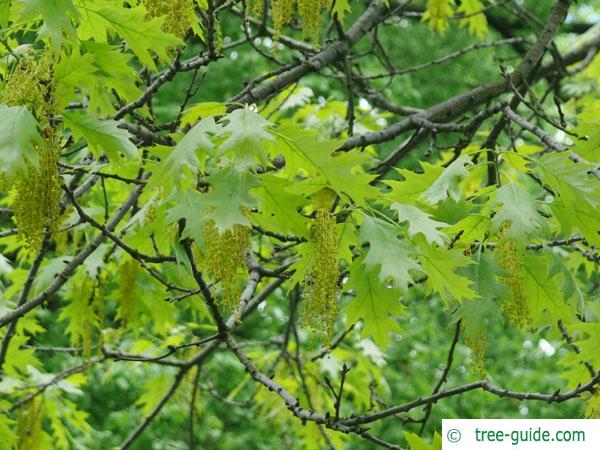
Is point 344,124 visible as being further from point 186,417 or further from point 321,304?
point 186,417

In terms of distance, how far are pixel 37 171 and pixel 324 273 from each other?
846 millimetres

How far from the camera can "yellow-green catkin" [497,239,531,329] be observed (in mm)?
2787

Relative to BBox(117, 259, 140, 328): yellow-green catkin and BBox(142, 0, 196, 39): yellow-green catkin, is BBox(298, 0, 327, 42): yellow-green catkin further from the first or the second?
BBox(117, 259, 140, 328): yellow-green catkin

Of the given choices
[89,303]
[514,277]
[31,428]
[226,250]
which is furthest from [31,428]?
[514,277]

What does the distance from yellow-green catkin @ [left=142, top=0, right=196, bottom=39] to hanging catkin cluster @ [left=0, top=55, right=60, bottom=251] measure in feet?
1.31

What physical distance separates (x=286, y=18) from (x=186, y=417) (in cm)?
696

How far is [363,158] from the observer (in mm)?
2594

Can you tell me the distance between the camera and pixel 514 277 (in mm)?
2791

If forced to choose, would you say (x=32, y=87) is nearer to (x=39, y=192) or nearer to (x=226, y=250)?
(x=39, y=192)

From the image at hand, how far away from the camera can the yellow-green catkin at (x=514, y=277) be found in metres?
2.79

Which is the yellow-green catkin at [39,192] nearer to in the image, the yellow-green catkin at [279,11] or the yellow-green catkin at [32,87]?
the yellow-green catkin at [32,87]

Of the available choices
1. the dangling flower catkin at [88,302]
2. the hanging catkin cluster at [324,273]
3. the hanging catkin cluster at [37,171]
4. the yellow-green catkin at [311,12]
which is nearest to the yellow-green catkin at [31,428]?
the dangling flower catkin at [88,302]

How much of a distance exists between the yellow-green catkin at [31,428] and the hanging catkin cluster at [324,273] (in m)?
2.81

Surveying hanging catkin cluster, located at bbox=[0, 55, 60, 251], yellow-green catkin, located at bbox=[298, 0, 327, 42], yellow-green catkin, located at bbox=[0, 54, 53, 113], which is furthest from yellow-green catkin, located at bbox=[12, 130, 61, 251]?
yellow-green catkin, located at bbox=[298, 0, 327, 42]
